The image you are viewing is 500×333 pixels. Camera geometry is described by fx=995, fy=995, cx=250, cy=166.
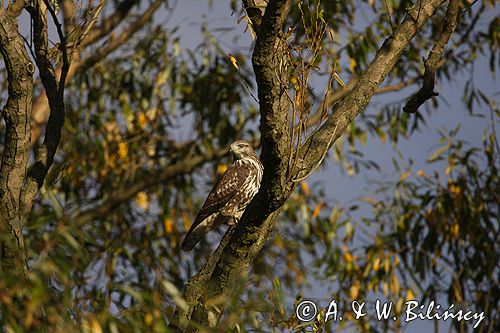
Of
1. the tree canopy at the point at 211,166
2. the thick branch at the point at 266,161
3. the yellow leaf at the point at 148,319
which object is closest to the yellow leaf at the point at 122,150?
the tree canopy at the point at 211,166

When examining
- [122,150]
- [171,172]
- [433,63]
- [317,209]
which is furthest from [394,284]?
[433,63]

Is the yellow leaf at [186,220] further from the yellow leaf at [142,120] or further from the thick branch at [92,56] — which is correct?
the thick branch at [92,56]

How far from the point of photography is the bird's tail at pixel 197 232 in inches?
264

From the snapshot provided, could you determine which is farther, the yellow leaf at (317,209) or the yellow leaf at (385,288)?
the yellow leaf at (317,209)

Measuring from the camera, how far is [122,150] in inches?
334

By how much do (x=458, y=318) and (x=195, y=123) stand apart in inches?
148

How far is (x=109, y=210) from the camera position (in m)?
7.88

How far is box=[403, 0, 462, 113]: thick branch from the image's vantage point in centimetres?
418

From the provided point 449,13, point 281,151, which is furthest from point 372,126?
point 281,151

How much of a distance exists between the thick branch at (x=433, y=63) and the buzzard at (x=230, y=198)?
7.84 ft

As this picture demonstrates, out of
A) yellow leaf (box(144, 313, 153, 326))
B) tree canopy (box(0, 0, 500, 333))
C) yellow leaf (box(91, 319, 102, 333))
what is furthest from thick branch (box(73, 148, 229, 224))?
yellow leaf (box(91, 319, 102, 333))

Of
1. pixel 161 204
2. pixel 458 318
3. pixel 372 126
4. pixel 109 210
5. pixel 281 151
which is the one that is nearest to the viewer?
pixel 281 151

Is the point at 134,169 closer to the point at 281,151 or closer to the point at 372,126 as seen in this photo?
the point at 372,126

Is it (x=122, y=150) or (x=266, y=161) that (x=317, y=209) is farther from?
(x=266, y=161)
